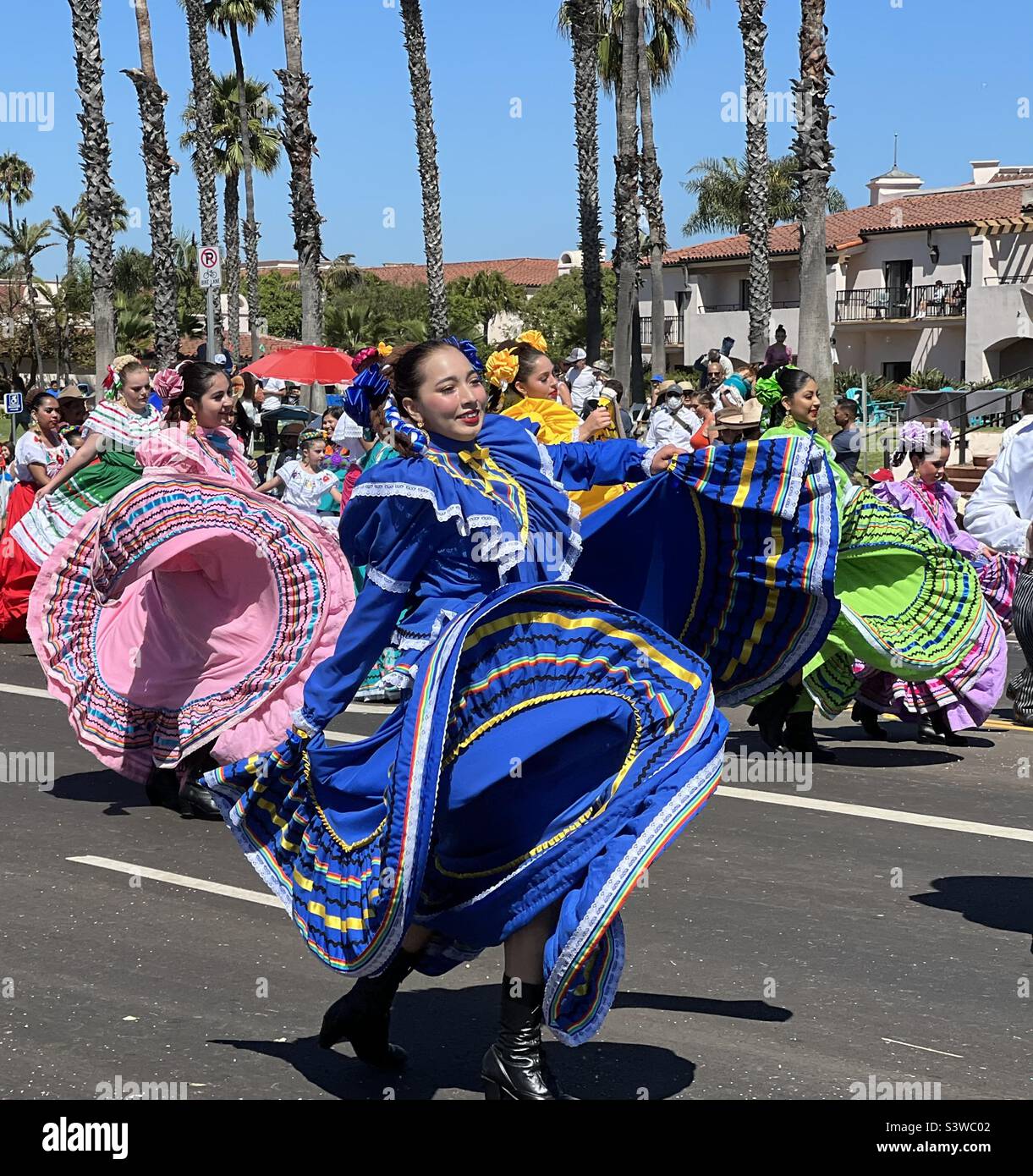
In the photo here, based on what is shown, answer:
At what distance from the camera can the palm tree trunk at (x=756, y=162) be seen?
30000mm

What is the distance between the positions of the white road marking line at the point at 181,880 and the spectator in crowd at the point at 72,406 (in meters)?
5.75

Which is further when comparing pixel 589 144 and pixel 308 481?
pixel 589 144

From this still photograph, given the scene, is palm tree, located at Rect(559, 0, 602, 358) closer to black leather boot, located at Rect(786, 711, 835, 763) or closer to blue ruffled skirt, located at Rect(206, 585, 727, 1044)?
black leather boot, located at Rect(786, 711, 835, 763)

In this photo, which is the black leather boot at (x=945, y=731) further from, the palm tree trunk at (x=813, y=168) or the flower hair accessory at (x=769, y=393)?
the palm tree trunk at (x=813, y=168)

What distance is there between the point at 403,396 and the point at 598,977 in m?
1.66

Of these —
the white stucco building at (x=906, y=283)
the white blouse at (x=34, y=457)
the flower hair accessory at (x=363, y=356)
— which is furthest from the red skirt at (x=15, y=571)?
the white stucco building at (x=906, y=283)

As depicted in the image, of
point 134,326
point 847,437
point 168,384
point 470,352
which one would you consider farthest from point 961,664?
point 134,326

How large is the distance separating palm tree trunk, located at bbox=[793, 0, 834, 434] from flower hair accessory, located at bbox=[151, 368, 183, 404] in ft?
51.0

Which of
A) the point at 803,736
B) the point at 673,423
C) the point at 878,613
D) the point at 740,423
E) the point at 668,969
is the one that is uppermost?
the point at 740,423

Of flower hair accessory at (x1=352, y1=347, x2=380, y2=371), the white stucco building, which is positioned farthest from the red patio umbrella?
the white stucco building

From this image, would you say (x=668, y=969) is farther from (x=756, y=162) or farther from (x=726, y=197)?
(x=726, y=197)

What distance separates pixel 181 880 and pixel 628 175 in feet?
94.5

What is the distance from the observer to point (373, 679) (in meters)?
10.8

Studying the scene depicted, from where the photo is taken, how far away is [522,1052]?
3.99 metres
